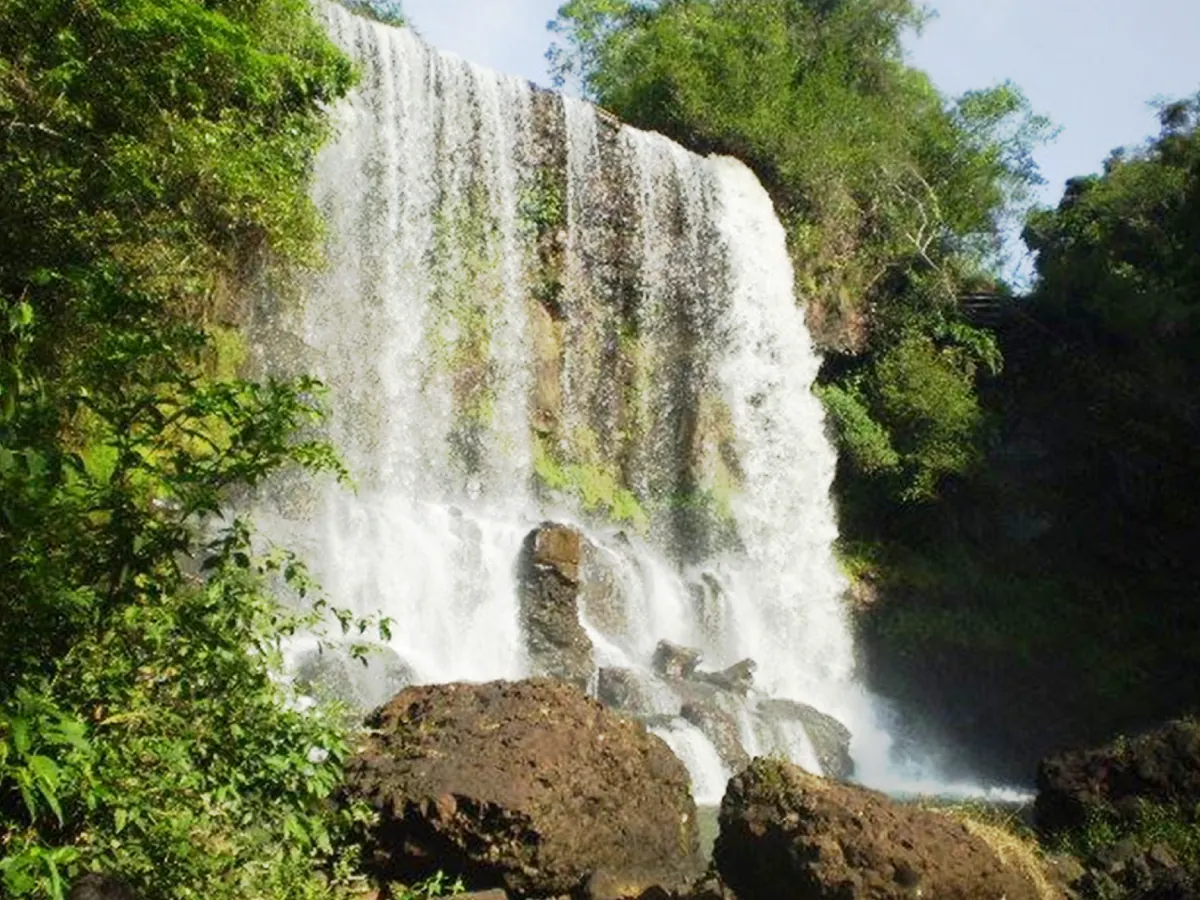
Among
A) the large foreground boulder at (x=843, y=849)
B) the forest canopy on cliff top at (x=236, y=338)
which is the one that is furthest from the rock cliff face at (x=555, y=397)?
the large foreground boulder at (x=843, y=849)

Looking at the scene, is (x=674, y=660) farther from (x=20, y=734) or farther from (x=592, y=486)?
(x=20, y=734)

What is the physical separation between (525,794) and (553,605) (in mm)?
7916

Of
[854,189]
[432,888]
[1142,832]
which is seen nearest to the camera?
[432,888]

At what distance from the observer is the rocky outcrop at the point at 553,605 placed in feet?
47.4

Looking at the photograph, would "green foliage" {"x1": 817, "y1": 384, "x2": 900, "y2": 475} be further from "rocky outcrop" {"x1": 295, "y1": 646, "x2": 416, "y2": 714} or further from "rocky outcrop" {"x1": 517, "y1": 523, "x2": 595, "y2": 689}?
"rocky outcrop" {"x1": 295, "y1": 646, "x2": 416, "y2": 714}

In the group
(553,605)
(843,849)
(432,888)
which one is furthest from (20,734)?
(553,605)

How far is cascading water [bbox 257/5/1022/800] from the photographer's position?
15125 millimetres

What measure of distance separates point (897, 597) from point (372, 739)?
607 inches

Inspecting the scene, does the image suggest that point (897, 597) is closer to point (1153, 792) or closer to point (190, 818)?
point (1153, 792)

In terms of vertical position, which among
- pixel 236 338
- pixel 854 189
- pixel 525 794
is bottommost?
pixel 525 794

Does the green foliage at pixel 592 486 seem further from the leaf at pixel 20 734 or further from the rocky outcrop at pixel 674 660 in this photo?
the leaf at pixel 20 734

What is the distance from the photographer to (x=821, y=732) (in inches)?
574

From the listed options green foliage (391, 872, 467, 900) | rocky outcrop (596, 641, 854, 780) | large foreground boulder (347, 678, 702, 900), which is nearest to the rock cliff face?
rocky outcrop (596, 641, 854, 780)

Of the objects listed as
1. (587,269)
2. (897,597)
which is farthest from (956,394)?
(587,269)
